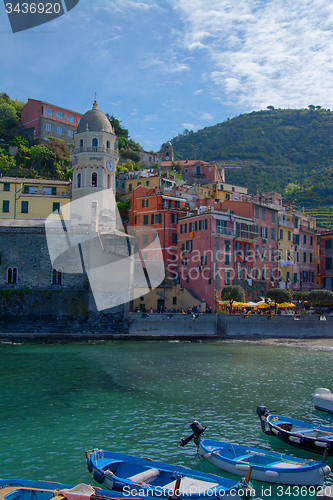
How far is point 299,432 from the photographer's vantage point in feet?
44.3

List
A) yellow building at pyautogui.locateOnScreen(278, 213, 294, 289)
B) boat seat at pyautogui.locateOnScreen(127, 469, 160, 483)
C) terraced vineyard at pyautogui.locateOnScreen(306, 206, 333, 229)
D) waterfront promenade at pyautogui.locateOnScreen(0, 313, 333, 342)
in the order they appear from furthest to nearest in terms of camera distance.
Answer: terraced vineyard at pyautogui.locateOnScreen(306, 206, 333, 229), yellow building at pyautogui.locateOnScreen(278, 213, 294, 289), waterfront promenade at pyautogui.locateOnScreen(0, 313, 333, 342), boat seat at pyautogui.locateOnScreen(127, 469, 160, 483)

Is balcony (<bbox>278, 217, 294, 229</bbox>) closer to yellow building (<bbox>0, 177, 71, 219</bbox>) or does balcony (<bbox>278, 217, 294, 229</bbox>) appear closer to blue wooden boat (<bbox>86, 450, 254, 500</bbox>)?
yellow building (<bbox>0, 177, 71, 219</bbox>)

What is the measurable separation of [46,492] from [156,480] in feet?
8.00

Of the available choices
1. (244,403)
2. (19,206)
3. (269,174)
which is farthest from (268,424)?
(269,174)

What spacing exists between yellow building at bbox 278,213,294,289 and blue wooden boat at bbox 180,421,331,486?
4395cm

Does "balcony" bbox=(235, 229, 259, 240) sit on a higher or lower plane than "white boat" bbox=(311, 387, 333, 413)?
higher

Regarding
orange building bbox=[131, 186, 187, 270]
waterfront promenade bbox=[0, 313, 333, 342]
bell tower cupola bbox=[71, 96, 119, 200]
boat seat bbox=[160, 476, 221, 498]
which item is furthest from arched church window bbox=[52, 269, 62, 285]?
boat seat bbox=[160, 476, 221, 498]

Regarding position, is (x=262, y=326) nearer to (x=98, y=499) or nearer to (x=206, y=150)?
(x=98, y=499)

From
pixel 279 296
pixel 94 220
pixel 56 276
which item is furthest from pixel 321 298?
pixel 56 276

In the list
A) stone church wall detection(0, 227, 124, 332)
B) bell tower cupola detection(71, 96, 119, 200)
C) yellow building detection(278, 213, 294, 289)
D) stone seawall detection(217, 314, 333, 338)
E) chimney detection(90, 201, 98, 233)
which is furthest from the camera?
yellow building detection(278, 213, 294, 289)

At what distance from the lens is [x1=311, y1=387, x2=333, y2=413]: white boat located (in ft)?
56.0

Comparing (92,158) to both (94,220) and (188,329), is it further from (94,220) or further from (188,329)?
(188,329)

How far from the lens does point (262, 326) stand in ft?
138

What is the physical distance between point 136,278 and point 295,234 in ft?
77.9
